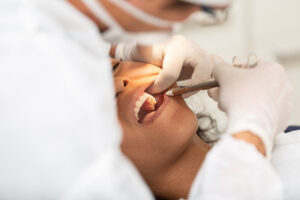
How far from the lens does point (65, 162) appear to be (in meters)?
0.69

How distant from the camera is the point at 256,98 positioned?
0.94m

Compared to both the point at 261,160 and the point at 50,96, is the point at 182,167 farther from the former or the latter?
the point at 50,96

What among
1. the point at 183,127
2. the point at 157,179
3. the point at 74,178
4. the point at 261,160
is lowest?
the point at 157,179

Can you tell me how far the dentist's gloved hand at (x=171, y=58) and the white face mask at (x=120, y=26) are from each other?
0.39 m

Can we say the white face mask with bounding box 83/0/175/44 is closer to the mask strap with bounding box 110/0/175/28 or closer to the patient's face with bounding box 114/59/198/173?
the mask strap with bounding box 110/0/175/28

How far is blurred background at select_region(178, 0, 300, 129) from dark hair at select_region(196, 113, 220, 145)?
3.53 feet

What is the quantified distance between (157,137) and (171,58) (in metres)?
0.24

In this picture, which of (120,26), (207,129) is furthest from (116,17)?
(207,129)

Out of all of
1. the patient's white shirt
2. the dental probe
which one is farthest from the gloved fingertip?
the patient's white shirt

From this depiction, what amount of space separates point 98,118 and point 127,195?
0.48 feet

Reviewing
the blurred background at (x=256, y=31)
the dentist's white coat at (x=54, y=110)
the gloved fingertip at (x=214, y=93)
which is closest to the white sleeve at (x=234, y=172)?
the dentist's white coat at (x=54, y=110)

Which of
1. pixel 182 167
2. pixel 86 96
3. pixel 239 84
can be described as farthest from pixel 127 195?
pixel 182 167

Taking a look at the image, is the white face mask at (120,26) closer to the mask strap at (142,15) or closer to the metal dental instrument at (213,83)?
the mask strap at (142,15)

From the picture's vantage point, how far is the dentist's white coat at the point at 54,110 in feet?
2.21
